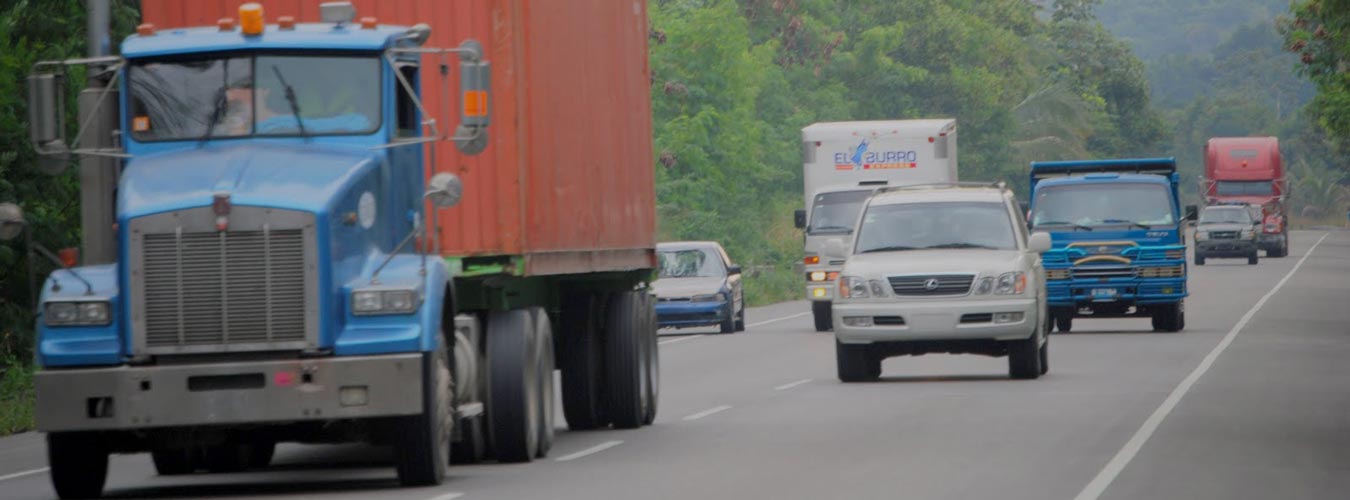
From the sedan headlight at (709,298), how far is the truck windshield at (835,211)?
169cm

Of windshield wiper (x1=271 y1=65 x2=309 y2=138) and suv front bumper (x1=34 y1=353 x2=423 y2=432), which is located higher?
windshield wiper (x1=271 y1=65 x2=309 y2=138)

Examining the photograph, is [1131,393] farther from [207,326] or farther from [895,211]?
[207,326]

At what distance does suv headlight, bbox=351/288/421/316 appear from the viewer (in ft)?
45.1

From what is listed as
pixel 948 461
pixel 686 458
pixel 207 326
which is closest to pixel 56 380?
pixel 207 326

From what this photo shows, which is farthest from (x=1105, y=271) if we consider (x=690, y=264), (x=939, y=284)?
(x=939, y=284)

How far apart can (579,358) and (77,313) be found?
6.26 metres

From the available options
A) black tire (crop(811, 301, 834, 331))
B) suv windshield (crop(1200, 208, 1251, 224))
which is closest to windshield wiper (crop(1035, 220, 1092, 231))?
black tire (crop(811, 301, 834, 331))

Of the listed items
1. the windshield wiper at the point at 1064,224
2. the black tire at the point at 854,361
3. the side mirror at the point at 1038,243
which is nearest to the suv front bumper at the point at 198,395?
the black tire at the point at 854,361

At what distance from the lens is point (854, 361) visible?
25.5 m

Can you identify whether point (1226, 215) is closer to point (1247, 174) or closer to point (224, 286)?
point (1247, 174)

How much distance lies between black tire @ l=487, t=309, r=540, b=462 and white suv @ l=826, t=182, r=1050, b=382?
28.4ft

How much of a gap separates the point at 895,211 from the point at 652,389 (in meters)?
6.64

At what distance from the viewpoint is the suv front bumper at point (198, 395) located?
13523mm

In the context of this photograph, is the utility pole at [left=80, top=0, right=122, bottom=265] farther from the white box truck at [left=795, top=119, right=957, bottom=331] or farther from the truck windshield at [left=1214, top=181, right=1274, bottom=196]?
the truck windshield at [left=1214, top=181, right=1274, bottom=196]
